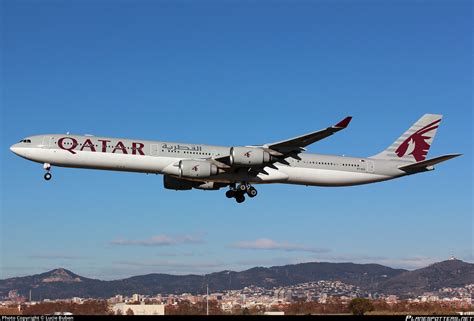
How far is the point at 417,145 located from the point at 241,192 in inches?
687

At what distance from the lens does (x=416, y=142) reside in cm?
5919

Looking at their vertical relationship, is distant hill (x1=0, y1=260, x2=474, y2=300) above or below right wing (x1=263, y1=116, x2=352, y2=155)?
below

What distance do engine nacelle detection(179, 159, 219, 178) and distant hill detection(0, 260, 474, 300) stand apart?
2262 inches

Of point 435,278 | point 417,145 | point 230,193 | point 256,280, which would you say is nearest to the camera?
point 230,193

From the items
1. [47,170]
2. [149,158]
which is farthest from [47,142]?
[149,158]

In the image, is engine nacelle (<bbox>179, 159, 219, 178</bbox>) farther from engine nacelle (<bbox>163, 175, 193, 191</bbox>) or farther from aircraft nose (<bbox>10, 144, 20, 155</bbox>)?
aircraft nose (<bbox>10, 144, 20, 155</bbox>)

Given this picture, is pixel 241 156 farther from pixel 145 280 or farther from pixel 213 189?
pixel 145 280

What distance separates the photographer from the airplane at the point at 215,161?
46531 mm

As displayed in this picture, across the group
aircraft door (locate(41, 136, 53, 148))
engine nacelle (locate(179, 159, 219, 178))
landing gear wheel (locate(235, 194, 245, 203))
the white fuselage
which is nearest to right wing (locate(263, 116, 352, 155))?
the white fuselage

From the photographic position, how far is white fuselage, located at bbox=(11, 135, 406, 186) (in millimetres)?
46469

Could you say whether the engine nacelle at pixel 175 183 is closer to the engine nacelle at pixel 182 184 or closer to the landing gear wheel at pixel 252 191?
the engine nacelle at pixel 182 184

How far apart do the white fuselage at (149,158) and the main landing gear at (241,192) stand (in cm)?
60

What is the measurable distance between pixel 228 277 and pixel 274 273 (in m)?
14.9

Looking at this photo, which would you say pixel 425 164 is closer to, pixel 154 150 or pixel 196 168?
pixel 196 168
